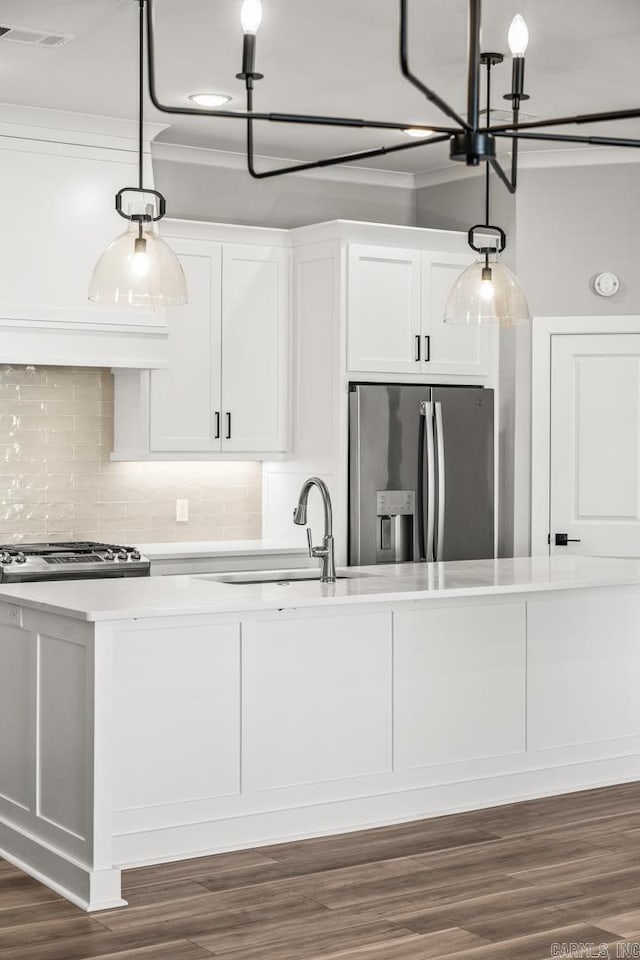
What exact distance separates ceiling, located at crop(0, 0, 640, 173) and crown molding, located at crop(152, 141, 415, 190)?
0.19 meters

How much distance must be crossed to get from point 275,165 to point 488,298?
8.31ft

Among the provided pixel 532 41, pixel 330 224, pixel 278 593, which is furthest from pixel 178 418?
pixel 532 41

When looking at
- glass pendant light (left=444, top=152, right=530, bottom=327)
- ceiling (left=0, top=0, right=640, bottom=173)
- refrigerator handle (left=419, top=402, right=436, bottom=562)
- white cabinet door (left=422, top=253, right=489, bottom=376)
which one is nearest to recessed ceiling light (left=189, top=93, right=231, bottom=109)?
ceiling (left=0, top=0, right=640, bottom=173)

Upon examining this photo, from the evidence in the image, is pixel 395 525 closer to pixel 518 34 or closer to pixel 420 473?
pixel 420 473

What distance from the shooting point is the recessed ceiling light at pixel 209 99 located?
5223 millimetres

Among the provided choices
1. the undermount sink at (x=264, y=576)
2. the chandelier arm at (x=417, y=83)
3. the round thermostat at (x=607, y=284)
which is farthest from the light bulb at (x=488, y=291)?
the round thermostat at (x=607, y=284)

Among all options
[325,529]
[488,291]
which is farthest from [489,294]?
[325,529]

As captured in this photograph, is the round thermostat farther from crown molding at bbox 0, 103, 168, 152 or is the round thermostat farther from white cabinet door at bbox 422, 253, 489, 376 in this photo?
crown molding at bbox 0, 103, 168, 152

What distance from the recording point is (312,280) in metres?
6.19

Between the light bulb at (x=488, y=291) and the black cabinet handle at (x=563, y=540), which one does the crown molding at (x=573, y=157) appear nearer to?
the black cabinet handle at (x=563, y=540)

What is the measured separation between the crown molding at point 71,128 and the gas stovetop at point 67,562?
1858mm

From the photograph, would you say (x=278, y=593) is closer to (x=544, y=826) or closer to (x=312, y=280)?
(x=544, y=826)

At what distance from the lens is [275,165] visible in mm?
6422

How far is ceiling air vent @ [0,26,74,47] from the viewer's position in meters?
4.31
